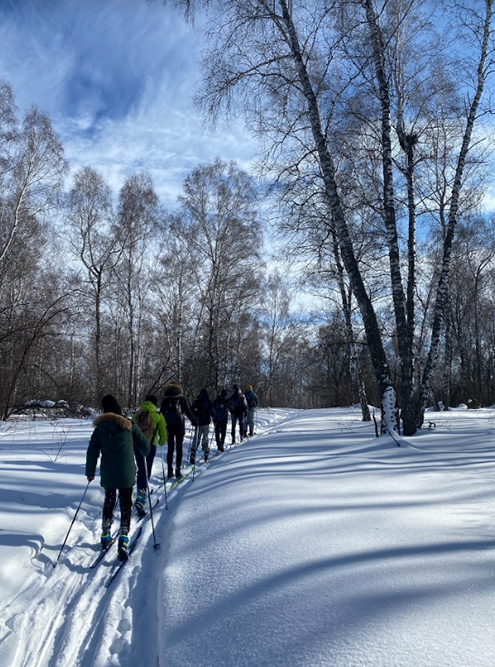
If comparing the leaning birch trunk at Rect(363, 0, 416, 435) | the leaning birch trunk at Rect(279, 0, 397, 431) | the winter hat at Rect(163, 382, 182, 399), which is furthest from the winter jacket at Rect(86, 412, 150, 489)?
the leaning birch trunk at Rect(363, 0, 416, 435)

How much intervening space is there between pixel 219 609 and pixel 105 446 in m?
2.51

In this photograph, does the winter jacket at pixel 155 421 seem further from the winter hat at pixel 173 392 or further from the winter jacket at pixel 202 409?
the winter jacket at pixel 202 409

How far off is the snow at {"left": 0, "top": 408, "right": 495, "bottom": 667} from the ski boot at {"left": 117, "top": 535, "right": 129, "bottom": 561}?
125 millimetres

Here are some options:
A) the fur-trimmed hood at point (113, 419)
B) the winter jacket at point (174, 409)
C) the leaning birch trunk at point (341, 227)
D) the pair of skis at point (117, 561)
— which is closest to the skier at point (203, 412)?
the winter jacket at point (174, 409)

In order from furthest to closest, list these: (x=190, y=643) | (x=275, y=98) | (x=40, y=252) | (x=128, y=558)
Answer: (x=40, y=252) → (x=275, y=98) → (x=128, y=558) → (x=190, y=643)

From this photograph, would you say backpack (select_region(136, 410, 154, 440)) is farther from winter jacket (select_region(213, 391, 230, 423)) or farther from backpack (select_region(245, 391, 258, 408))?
backpack (select_region(245, 391, 258, 408))

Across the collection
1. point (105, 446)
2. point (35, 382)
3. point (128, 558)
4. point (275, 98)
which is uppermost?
point (275, 98)

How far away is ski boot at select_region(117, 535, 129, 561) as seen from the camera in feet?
14.1

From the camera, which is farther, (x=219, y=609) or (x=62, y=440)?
(x=62, y=440)

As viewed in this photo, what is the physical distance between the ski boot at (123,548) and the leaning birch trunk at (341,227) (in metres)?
6.15

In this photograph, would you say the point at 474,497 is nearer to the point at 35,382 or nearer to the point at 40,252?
the point at 35,382

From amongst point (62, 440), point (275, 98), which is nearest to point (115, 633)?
point (62, 440)

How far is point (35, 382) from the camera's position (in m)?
15.6

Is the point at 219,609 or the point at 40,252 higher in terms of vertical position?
the point at 40,252
